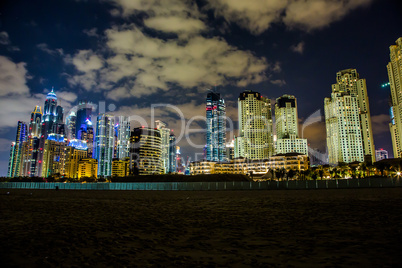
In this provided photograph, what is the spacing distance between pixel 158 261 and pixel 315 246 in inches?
162

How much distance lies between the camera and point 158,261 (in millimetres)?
6348

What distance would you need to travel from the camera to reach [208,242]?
27.4ft

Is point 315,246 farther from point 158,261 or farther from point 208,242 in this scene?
point 158,261

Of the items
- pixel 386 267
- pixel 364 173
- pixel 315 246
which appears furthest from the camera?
pixel 364 173

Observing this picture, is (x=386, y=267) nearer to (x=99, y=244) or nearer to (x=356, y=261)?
(x=356, y=261)

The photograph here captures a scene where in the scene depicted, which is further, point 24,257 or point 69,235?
point 69,235

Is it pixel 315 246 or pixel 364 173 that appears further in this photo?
pixel 364 173

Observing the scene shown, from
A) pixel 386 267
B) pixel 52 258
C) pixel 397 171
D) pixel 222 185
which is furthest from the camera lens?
pixel 397 171

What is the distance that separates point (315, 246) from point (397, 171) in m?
134

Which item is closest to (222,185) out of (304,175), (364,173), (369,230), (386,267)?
(369,230)

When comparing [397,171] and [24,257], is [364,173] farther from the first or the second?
[24,257]

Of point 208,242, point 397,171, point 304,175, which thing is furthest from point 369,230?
point 304,175

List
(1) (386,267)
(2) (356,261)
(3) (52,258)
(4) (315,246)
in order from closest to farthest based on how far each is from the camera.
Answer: (1) (386,267), (2) (356,261), (3) (52,258), (4) (315,246)

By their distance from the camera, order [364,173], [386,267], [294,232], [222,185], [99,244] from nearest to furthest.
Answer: [386,267]
[99,244]
[294,232]
[222,185]
[364,173]
